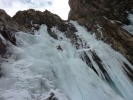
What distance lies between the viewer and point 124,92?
11.9 meters

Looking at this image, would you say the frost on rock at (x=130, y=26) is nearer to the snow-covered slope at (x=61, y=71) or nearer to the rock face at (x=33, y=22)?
the rock face at (x=33, y=22)

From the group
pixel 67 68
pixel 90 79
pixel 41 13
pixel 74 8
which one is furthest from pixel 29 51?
pixel 74 8

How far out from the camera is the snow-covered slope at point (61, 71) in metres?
9.68

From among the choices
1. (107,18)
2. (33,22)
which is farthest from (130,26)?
(33,22)

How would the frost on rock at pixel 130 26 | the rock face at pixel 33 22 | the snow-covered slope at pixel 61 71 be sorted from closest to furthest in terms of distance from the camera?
1. the snow-covered slope at pixel 61 71
2. the rock face at pixel 33 22
3. the frost on rock at pixel 130 26

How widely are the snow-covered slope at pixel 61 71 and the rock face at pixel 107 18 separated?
105cm

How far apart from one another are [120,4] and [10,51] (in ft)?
48.6

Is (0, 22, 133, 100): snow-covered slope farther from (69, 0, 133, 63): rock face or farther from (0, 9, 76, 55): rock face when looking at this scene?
(69, 0, 133, 63): rock face

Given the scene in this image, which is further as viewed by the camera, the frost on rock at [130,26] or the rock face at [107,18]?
the frost on rock at [130,26]

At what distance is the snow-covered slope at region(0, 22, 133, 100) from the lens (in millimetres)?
9680

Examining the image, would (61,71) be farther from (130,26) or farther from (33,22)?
(130,26)

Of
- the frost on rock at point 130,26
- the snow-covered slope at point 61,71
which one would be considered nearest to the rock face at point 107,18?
the frost on rock at point 130,26

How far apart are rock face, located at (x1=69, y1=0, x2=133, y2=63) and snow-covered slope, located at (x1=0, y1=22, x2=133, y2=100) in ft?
3.43

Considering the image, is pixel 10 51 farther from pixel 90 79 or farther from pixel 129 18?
pixel 129 18
